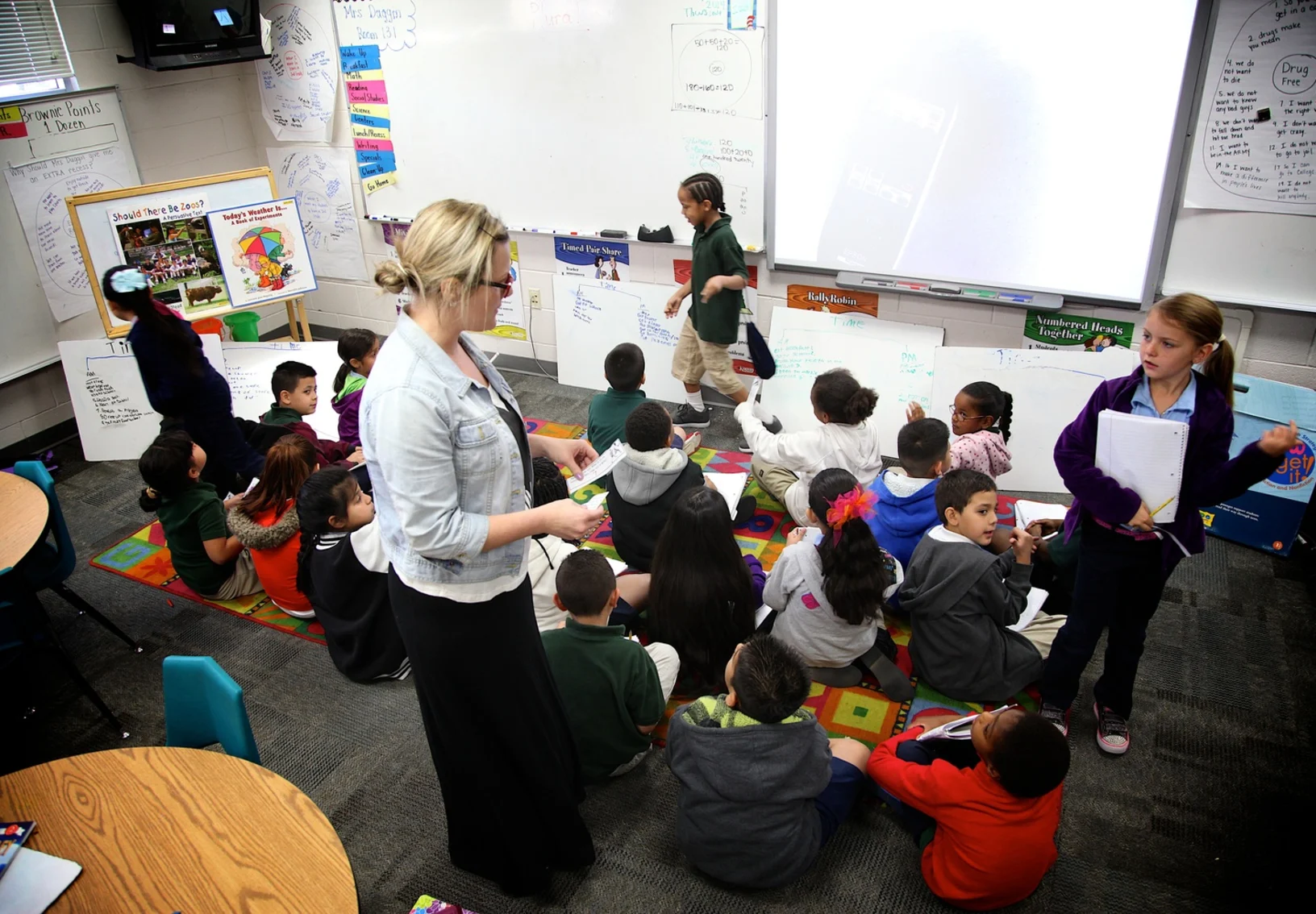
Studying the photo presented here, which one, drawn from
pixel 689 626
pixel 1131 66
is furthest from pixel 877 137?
pixel 689 626

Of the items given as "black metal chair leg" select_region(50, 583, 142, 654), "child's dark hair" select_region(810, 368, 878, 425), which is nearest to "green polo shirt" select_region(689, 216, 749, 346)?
"child's dark hair" select_region(810, 368, 878, 425)

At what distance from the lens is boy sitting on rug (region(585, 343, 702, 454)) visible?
339 cm

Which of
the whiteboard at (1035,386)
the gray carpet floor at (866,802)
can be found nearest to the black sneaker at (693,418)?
the whiteboard at (1035,386)

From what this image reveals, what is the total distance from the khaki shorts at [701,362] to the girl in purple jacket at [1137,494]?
215 cm

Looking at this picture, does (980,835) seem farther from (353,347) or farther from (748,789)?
(353,347)

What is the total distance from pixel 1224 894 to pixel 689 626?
57.7 inches

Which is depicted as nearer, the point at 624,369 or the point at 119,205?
the point at 624,369

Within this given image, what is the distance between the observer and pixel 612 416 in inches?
136

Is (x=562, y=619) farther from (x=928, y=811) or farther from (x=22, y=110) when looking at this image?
(x=22, y=110)

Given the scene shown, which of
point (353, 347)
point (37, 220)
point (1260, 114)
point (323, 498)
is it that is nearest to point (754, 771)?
point (323, 498)

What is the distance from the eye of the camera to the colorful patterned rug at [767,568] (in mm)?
2536

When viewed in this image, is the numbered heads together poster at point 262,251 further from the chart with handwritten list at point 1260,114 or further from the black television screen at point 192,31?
the chart with handwritten list at point 1260,114

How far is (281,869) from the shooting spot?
4.59 ft

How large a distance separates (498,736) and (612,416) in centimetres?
187
